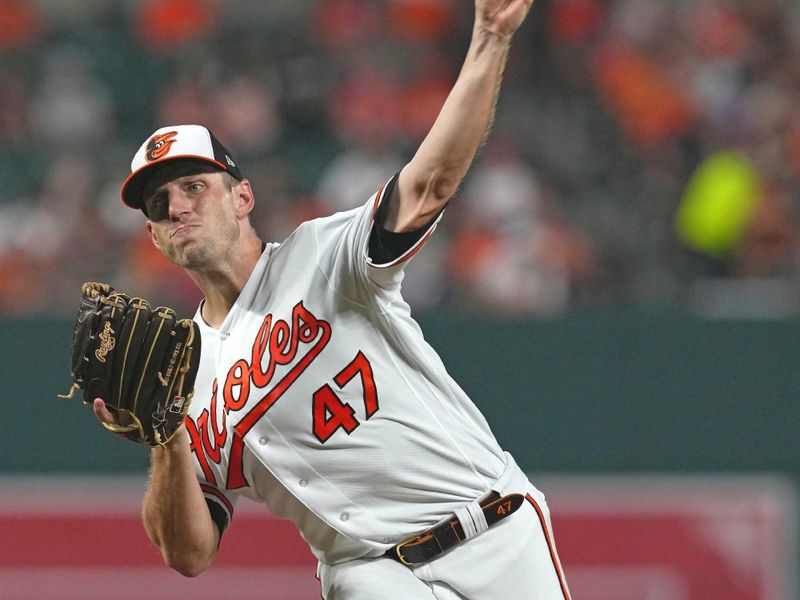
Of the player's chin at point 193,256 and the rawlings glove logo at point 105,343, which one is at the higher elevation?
the player's chin at point 193,256

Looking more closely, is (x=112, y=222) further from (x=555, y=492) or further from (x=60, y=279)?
(x=555, y=492)

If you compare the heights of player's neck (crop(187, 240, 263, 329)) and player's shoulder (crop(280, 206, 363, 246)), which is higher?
player's shoulder (crop(280, 206, 363, 246))

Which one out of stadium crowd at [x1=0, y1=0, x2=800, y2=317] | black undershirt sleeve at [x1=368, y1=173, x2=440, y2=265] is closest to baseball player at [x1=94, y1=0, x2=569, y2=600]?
black undershirt sleeve at [x1=368, y1=173, x2=440, y2=265]

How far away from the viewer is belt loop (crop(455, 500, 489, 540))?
3.39 meters

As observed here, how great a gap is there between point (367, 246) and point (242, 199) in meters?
0.58

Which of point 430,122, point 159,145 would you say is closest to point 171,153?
point 159,145

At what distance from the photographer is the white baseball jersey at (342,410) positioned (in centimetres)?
334

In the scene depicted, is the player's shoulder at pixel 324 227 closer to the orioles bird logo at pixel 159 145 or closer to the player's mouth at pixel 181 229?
the player's mouth at pixel 181 229


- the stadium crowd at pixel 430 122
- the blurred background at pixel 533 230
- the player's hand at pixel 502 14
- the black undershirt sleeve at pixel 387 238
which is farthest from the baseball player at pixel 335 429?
the stadium crowd at pixel 430 122

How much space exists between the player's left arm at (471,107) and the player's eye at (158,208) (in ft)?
2.60

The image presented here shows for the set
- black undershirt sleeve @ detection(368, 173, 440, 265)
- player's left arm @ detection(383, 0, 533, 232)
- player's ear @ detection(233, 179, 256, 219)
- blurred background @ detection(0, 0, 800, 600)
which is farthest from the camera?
blurred background @ detection(0, 0, 800, 600)

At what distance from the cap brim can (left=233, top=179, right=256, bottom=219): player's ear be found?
7 centimetres

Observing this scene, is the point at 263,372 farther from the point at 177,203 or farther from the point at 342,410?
the point at 177,203

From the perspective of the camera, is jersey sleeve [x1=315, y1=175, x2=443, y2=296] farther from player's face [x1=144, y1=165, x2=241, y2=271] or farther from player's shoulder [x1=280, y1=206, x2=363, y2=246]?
player's face [x1=144, y1=165, x2=241, y2=271]
